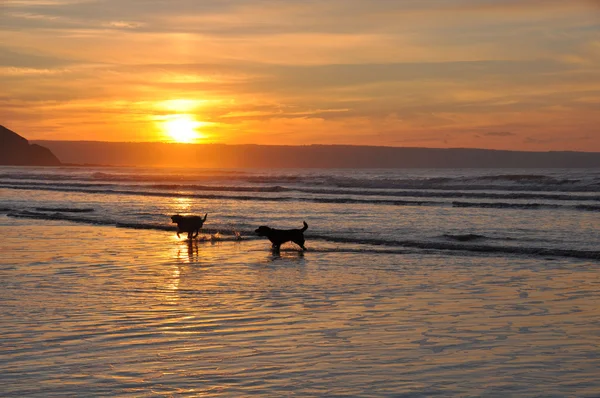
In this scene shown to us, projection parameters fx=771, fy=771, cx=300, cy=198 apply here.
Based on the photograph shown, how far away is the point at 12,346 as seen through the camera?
793 cm

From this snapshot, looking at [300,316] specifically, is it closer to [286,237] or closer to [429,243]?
[286,237]

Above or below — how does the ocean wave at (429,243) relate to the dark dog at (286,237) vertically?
below

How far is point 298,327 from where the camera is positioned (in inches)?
355

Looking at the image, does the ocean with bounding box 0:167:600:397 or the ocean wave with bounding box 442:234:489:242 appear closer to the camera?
the ocean with bounding box 0:167:600:397

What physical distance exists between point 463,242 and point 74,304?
12.0m

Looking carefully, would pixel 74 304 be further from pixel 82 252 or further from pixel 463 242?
pixel 463 242

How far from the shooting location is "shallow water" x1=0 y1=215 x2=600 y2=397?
6.85 metres

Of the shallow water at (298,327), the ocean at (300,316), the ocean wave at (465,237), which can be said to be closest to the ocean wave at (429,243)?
the ocean wave at (465,237)

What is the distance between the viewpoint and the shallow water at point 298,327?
6.85 m

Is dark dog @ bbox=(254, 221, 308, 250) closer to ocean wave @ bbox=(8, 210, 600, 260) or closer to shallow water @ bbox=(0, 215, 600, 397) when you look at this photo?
shallow water @ bbox=(0, 215, 600, 397)

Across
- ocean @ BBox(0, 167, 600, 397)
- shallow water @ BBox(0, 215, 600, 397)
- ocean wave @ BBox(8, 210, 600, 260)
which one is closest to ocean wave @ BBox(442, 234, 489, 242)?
ocean wave @ BBox(8, 210, 600, 260)

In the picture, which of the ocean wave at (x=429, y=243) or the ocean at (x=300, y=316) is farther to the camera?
the ocean wave at (x=429, y=243)

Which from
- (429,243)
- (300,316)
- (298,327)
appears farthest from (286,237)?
(298,327)

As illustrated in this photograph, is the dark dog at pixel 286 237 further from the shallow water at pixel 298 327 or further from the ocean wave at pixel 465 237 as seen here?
the ocean wave at pixel 465 237
